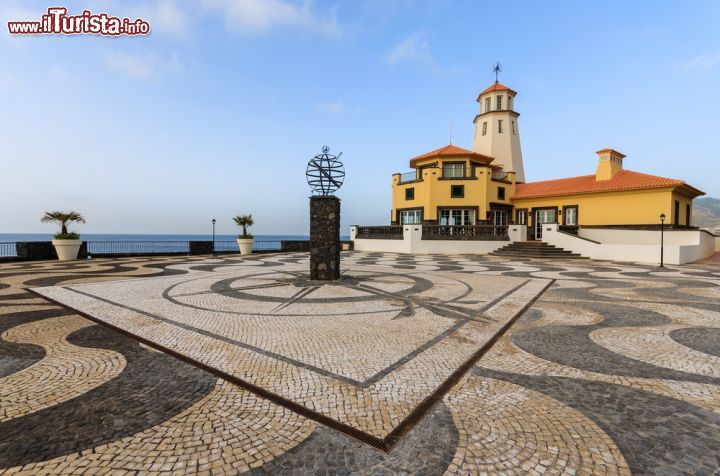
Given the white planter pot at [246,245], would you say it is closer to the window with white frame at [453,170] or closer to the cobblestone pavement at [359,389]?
the cobblestone pavement at [359,389]

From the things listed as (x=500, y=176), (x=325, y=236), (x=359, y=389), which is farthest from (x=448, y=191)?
(x=359, y=389)

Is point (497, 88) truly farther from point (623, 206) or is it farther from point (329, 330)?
point (329, 330)

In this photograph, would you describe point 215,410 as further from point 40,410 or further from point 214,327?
point 214,327

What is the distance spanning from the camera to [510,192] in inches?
1443

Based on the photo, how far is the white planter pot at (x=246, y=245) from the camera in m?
28.8

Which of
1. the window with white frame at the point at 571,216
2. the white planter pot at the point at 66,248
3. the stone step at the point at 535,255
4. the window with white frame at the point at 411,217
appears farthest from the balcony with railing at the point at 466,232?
the white planter pot at the point at 66,248

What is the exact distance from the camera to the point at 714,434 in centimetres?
331

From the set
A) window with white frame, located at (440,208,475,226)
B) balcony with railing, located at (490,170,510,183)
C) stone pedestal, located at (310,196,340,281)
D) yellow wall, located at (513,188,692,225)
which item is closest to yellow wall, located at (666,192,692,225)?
yellow wall, located at (513,188,692,225)

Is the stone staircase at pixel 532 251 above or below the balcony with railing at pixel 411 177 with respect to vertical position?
below

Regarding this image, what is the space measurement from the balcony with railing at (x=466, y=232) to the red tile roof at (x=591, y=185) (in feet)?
28.0

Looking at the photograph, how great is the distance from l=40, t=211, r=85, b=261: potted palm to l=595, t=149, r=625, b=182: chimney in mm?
44560

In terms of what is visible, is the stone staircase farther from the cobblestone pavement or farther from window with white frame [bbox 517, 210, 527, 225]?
the cobblestone pavement

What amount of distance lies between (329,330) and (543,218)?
34.6 m

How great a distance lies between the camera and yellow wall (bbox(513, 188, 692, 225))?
27.5m
